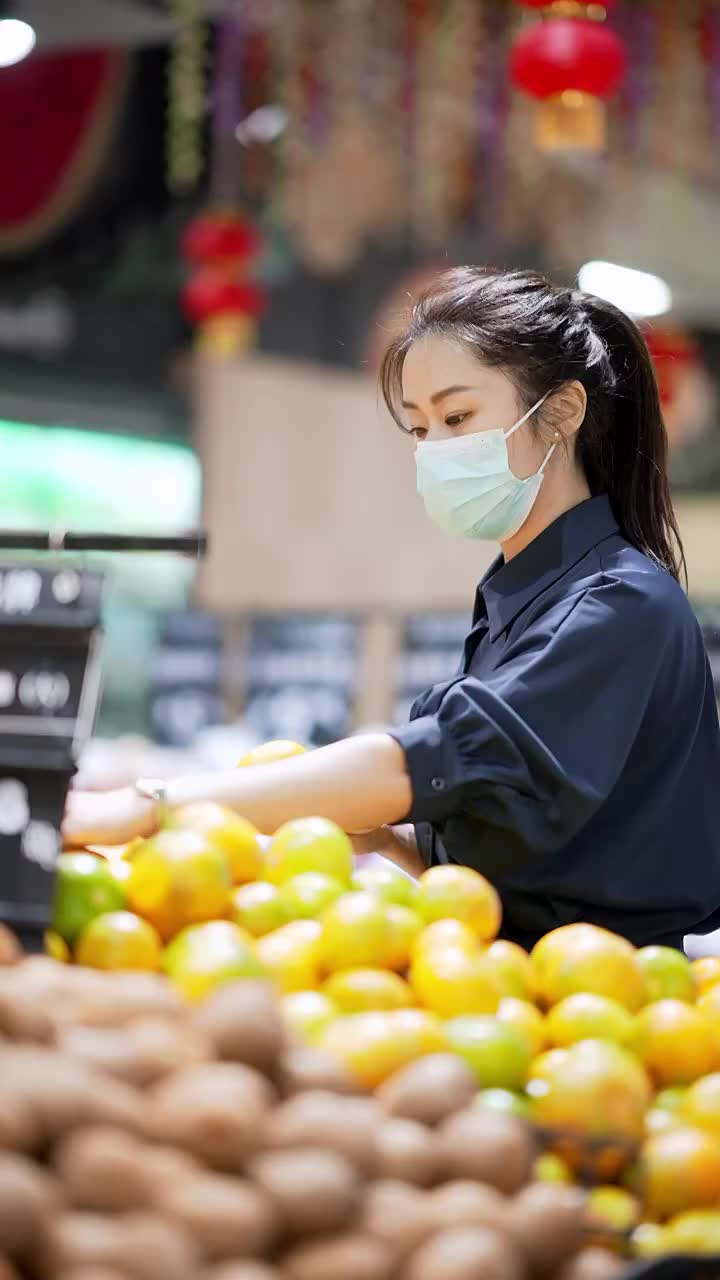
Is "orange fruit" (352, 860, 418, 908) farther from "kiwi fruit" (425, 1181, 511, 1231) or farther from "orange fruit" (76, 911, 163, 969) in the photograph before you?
"kiwi fruit" (425, 1181, 511, 1231)

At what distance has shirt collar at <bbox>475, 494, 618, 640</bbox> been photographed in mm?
2078

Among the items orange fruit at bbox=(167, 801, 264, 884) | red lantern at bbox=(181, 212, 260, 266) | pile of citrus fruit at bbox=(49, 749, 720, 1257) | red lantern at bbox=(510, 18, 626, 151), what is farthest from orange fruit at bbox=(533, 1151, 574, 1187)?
red lantern at bbox=(181, 212, 260, 266)

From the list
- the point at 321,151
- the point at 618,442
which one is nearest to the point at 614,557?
the point at 618,442

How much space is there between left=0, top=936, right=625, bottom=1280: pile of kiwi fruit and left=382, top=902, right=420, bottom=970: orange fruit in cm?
29

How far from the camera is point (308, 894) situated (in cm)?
159

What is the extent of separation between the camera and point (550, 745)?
1859mm

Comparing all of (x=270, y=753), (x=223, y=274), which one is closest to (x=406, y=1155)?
(x=270, y=753)

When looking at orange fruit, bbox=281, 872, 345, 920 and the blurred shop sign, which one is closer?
orange fruit, bbox=281, 872, 345, 920

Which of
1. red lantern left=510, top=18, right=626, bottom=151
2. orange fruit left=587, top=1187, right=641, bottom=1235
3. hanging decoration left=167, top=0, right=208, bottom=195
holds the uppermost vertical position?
hanging decoration left=167, top=0, right=208, bottom=195

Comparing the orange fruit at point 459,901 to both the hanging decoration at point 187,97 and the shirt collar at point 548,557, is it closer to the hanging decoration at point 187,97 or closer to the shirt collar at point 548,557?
the shirt collar at point 548,557

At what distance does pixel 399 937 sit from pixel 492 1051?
23 centimetres

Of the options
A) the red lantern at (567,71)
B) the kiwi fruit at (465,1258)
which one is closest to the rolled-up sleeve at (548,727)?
the kiwi fruit at (465,1258)

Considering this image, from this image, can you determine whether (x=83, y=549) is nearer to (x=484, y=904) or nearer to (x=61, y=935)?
(x=61, y=935)

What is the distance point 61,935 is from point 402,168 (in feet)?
23.5
